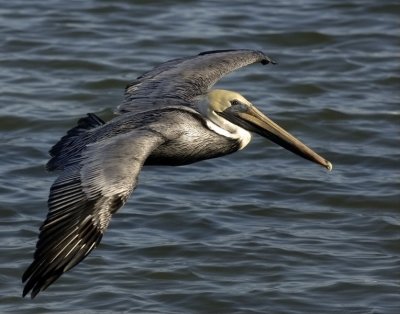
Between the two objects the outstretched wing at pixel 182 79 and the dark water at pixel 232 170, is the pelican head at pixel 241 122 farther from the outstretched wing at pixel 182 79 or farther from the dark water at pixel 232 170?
the dark water at pixel 232 170

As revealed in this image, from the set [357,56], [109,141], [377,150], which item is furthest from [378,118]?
[109,141]

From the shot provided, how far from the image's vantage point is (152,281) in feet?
34.7

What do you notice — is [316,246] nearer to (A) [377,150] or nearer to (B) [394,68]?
(A) [377,150]

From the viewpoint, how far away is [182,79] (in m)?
10.9

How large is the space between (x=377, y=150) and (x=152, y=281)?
357 centimetres

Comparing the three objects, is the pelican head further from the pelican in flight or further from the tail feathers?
the tail feathers

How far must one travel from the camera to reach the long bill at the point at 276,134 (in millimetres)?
10219

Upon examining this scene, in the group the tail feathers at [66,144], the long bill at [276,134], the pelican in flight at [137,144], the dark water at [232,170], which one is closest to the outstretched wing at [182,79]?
the pelican in flight at [137,144]

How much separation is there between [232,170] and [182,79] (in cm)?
204

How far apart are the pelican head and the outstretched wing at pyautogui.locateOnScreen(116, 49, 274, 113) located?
32 centimetres

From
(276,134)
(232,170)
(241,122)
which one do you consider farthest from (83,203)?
(232,170)

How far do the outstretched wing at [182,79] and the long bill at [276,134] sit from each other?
508 mm

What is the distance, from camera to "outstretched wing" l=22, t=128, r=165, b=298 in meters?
8.16

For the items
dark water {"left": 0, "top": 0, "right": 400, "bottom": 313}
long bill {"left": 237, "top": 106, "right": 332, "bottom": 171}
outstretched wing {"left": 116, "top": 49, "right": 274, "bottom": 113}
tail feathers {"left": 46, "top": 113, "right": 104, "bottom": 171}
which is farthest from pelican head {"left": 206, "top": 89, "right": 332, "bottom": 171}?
dark water {"left": 0, "top": 0, "right": 400, "bottom": 313}
